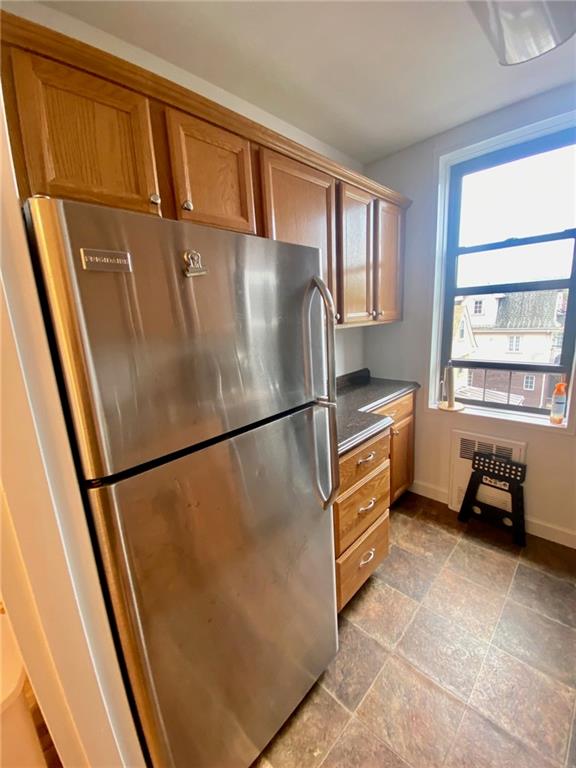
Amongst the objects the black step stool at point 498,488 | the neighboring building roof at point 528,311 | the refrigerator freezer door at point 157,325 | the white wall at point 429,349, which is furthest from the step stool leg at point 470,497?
the refrigerator freezer door at point 157,325

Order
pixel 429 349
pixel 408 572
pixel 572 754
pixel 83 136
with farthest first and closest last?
pixel 429 349, pixel 408 572, pixel 572 754, pixel 83 136

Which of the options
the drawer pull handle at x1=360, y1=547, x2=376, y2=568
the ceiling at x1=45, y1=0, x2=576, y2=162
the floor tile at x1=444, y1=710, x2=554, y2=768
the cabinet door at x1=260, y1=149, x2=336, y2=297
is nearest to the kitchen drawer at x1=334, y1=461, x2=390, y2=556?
the drawer pull handle at x1=360, y1=547, x2=376, y2=568

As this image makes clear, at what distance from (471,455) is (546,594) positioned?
820 millimetres

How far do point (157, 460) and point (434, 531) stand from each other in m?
2.08

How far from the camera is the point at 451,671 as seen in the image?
1.26m

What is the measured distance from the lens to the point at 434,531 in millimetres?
2080

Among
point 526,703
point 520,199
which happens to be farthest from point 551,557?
point 520,199

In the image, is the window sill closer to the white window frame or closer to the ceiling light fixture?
the white window frame

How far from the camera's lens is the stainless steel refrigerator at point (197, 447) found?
22.4 inches

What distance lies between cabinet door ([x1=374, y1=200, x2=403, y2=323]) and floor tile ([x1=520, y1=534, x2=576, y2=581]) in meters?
1.70

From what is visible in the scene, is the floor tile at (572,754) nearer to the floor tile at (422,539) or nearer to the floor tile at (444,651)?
the floor tile at (444,651)

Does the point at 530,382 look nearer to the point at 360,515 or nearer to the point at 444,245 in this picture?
the point at 444,245

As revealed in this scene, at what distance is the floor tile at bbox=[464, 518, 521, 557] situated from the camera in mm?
1899

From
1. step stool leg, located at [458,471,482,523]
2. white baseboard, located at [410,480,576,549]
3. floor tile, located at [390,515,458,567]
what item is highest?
step stool leg, located at [458,471,482,523]
